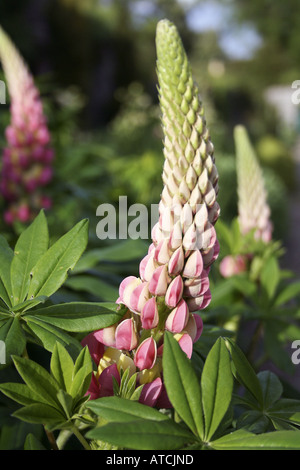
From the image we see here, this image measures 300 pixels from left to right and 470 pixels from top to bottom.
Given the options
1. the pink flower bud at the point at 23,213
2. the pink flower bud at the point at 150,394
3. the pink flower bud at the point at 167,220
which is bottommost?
the pink flower bud at the point at 150,394

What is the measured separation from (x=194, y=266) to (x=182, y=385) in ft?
0.45

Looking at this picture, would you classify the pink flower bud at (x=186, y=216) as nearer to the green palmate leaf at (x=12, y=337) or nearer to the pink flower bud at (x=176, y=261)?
the pink flower bud at (x=176, y=261)

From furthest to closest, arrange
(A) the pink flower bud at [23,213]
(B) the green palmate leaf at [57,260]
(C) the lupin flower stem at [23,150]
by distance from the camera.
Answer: (C) the lupin flower stem at [23,150]
(A) the pink flower bud at [23,213]
(B) the green palmate leaf at [57,260]

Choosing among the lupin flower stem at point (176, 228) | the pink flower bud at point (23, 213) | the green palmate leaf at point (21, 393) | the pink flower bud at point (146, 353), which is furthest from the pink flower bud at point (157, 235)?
the pink flower bud at point (23, 213)

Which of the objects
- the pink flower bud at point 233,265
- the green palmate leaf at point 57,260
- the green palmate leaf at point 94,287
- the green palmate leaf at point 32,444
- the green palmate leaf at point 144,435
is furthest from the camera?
the pink flower bud at point 233,265

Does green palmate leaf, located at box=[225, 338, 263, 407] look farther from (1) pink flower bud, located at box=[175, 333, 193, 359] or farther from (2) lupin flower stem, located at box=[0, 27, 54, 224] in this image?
(2) lupin flower stem, located at box=[0, 27, 54, 224]

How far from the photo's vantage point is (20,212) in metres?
2.06

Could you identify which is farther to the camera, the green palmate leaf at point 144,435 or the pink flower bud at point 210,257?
the pink flower bud at point 210,257

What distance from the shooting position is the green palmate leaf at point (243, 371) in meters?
0.58

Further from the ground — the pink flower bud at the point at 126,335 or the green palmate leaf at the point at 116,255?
the green palmate leaf at the point at 116,255

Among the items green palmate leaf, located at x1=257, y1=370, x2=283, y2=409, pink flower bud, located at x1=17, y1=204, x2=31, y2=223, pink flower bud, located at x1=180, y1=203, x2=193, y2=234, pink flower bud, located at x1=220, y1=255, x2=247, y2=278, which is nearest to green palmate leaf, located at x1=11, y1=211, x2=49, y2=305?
pink flower bud, located at x1=180, y1=203, x2=193, y2=234

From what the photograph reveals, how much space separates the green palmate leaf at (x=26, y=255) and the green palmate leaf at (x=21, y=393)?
0.14 m

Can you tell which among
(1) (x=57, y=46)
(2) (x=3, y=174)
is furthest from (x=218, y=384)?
(1) (x=57, y=46)
